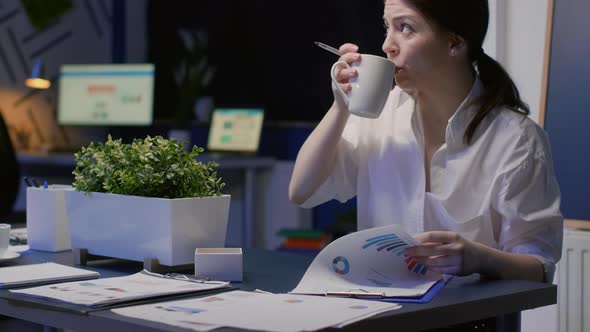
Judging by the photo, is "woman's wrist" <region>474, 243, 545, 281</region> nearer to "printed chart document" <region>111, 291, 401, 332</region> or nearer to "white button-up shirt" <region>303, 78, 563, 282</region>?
"white button-up shirt" <region>303, 78, 563, 282</region>

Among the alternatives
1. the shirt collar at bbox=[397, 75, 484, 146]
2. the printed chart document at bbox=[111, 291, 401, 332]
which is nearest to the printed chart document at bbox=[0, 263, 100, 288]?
the printed chart document at bbox=[111, 291, 401, 332]

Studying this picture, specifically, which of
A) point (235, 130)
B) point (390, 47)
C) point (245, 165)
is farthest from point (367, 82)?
point (235, 130)

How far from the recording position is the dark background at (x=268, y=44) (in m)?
5.14

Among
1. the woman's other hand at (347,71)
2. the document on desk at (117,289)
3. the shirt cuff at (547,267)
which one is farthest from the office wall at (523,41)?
the document on desk at (117,289)

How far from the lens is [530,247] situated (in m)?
1.59

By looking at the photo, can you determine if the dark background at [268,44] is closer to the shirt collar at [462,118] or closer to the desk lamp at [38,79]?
the desk lamp at [38,79]

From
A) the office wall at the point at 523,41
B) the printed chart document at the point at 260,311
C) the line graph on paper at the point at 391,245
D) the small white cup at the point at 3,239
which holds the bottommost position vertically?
the printed chart document at the point at 260,311

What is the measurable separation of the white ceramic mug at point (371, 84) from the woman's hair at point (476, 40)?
273 millimetres

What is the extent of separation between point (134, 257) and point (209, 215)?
0.52ft

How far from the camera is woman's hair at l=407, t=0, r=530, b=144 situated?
5.49 feet

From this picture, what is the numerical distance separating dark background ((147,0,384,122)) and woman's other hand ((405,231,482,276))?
3598 millimetres

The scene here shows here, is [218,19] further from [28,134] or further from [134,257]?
[134,257]

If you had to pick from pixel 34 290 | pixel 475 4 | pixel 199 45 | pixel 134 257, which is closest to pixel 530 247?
pixel 475 4

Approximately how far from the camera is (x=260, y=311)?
3.59 feet
